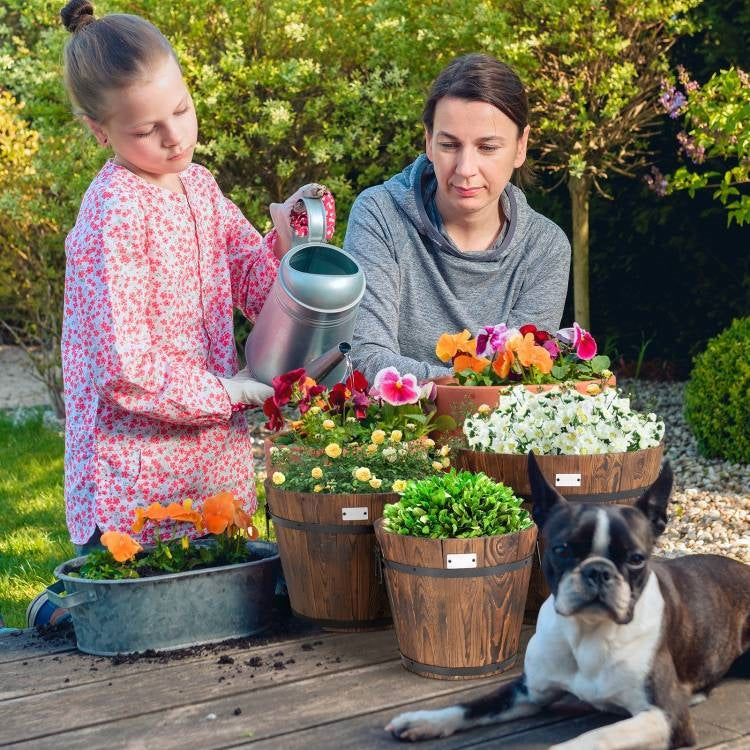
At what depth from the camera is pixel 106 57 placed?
7.82ft

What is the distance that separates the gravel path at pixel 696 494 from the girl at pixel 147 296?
1263 mm

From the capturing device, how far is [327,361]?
2541 millimetres

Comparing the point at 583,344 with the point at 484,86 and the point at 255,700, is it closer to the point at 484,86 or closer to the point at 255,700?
the point at 484,86

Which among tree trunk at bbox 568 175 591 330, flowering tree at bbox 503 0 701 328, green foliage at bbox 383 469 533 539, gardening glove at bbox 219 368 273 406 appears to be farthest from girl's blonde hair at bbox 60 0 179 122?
tree trunk at bbox 568 175 591 330

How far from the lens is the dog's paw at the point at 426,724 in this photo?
1884mm

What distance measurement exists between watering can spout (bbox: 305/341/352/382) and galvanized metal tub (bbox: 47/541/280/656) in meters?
0.46

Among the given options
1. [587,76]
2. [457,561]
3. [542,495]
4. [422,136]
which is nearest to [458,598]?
[457,561]

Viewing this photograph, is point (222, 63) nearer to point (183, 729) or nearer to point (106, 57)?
point (106, 57)

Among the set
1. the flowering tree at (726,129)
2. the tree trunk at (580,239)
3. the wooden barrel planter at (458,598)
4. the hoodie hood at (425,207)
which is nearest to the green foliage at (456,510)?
the wooden barrel planter at (458,598)

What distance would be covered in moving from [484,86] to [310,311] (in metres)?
0.88

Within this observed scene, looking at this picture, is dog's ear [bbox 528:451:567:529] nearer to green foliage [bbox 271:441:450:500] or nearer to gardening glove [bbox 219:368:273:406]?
green foliage [bbox 271:441:450:500]

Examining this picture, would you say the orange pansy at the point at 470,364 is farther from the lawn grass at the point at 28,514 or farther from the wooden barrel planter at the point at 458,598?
the lawn grass at the point at 28,514

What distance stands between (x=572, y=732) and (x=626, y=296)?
6567mm

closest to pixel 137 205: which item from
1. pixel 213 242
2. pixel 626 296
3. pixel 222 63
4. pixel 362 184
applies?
pixel 213 242
